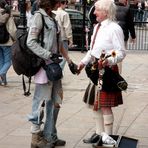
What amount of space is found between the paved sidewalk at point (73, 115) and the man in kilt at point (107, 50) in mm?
606

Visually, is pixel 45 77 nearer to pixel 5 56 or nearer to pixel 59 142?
pixel 59 142

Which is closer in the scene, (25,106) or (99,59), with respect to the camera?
(99,59)

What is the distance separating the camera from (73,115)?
28.4ft

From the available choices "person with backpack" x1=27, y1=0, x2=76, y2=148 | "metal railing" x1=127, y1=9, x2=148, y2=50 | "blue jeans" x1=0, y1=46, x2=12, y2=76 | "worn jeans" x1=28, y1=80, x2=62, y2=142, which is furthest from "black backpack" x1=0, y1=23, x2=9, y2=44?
"metal railing" x1=127, y1=9, x2=148, y2=50

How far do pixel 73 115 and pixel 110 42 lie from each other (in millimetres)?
2538

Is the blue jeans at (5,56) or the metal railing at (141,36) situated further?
the metal railing at (141,36)

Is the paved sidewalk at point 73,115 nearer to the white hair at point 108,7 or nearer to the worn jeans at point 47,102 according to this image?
the worn jeans at point 47,102

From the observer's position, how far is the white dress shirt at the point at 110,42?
6266mm

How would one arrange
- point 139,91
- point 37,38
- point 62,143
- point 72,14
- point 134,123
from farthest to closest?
point 72,14 → point 139,91 → point 134,123 → point 62,143 → point 37,38

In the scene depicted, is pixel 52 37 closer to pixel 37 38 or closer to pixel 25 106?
pixel 37 38

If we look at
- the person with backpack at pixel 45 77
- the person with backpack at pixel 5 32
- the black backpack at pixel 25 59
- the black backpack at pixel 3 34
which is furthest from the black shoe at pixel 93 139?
the black backpack at pixel 3 34

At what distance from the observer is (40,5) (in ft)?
21.0

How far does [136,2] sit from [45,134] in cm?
3404

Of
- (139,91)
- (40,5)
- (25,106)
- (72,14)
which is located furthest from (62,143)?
(72,14)
